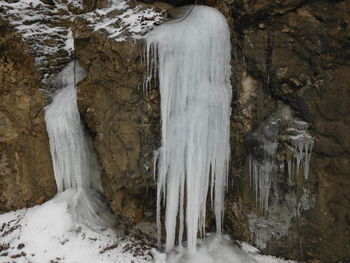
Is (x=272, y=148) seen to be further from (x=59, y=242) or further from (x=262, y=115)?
(x=59, y=242)

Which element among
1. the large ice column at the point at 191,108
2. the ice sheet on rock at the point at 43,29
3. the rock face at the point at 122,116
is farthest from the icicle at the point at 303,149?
the ice sheet on rock at the point at 43,29

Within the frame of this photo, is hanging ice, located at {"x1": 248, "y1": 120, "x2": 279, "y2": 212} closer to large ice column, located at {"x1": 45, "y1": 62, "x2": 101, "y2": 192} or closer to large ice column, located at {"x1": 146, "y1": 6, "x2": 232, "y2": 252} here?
Answer: large ice column, located at {"x1": 146, "y1": 6, "x2": 232, "y2": 252}

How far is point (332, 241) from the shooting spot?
424 cm

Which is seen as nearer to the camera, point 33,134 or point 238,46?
point 238,46

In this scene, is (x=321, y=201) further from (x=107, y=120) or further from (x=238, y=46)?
(x=107, y=120)

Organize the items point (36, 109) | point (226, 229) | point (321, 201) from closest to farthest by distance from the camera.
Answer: point (321, 201)
point (226, 229)
point (36, 109)

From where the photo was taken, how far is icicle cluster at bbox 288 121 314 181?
4164 millimetres

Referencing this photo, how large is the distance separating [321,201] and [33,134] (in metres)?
5.09

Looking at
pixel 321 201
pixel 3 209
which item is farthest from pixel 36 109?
pixel 321 201

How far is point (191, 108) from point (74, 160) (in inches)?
96.2

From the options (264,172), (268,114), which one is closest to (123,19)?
(268,114)

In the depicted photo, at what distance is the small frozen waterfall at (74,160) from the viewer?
517 centimetres

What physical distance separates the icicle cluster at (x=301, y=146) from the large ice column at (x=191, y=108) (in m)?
0.98

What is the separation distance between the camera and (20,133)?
552 cm
